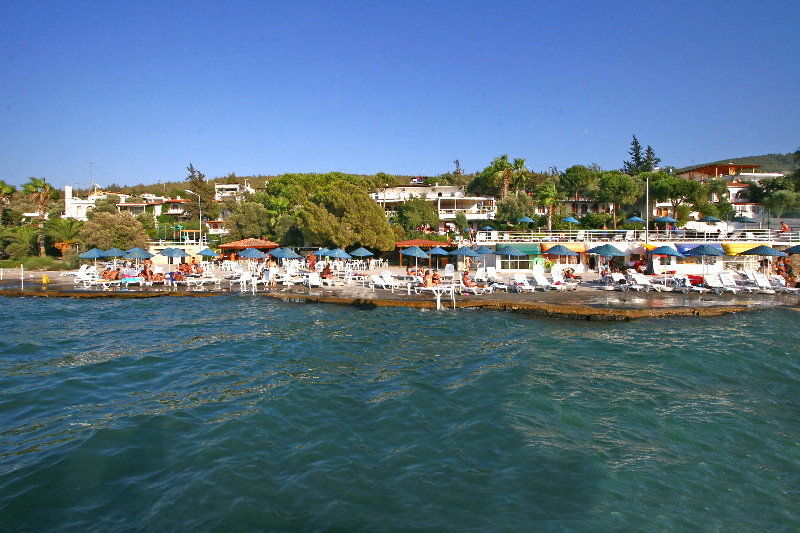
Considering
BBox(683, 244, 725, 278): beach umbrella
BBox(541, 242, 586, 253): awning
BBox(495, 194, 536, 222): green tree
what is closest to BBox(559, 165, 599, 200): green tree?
BBox(495, 194, 536, 222): green tree

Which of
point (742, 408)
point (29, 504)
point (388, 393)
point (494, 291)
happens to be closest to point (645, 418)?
point (742, 408)

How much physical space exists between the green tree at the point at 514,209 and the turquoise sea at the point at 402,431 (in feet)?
95.5

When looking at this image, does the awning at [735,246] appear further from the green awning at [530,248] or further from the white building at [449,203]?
the white building at [449,203]

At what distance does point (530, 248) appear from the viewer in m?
31.4

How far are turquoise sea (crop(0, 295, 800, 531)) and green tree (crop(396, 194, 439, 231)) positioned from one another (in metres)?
27.7

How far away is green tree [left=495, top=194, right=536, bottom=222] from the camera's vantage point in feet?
145

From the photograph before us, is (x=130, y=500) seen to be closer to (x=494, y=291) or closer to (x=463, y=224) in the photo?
(x=494, y=291)

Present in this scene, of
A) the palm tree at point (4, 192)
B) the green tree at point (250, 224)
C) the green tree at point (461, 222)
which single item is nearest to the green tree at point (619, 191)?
the green tree at point (461, 222)

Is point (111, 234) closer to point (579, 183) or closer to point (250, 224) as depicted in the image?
point (250, 224)

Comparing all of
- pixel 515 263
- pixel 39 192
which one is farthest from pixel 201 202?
pixel 515 263

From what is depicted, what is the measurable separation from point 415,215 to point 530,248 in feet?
44.0

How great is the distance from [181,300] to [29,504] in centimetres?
1606

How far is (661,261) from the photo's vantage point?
29500 mm

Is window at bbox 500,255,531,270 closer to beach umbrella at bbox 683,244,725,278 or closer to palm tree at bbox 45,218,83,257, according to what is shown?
beach umbrella at bbox 683,244,725,278
